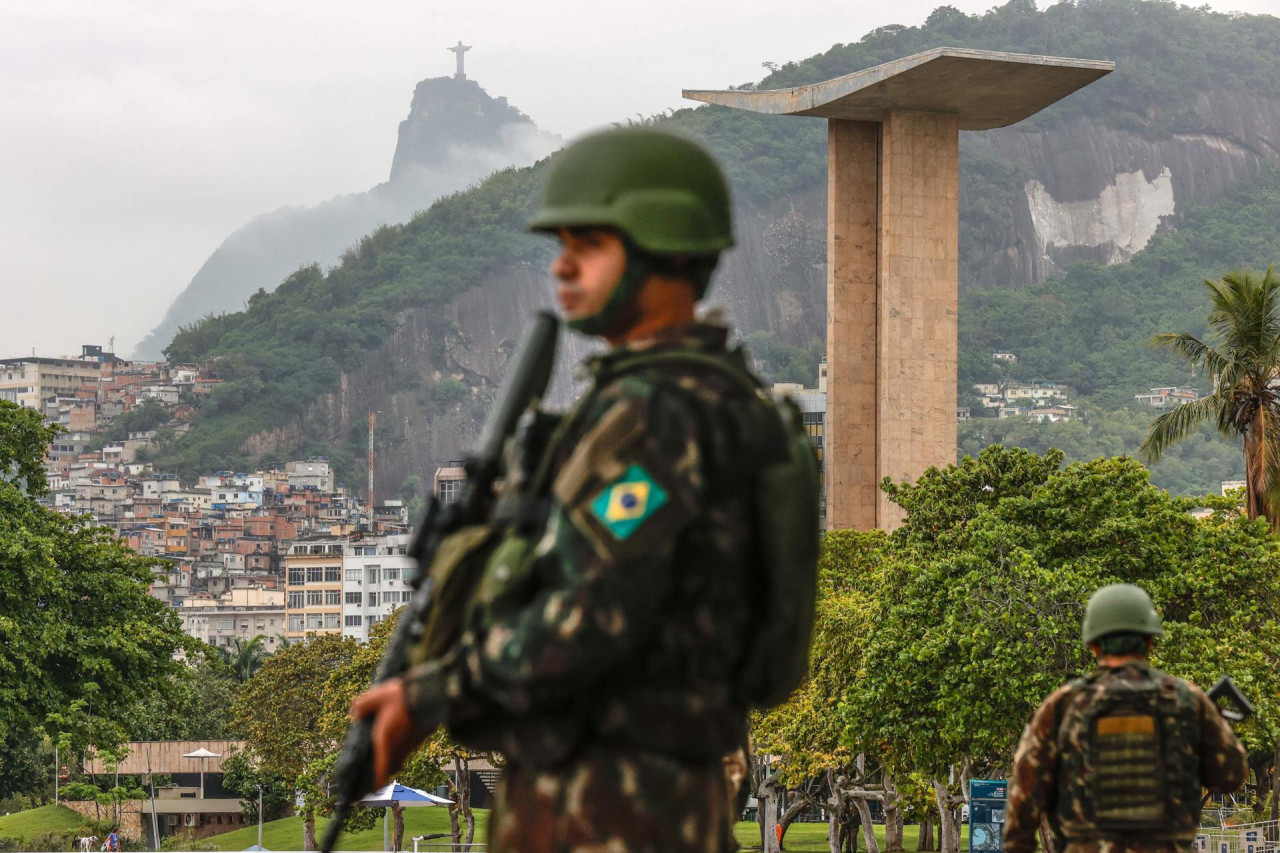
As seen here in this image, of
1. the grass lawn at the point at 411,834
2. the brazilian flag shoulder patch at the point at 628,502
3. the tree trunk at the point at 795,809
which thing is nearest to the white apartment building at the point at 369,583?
the grass lawn at the point at 411,834

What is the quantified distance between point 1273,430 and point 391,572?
350 ft

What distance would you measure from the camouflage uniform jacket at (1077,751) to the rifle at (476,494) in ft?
11.4

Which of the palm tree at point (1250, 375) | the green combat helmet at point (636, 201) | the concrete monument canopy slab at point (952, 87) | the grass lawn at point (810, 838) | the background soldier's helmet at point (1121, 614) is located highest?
the concrete monument canopy slab at point (952, 87)

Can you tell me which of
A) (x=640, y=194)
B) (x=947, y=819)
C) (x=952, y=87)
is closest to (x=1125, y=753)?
(x=640, y=194)

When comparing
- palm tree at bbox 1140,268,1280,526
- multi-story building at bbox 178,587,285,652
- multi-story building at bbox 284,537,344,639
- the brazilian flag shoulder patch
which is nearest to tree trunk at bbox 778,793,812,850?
palm tree at bbox 1140,268,1280,526

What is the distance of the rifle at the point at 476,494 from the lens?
3.72m

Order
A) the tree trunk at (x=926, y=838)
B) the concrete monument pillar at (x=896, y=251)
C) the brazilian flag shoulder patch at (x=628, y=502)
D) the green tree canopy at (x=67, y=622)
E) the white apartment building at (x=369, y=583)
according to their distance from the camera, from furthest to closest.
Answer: the white apartment building at (x=369, y=583)
the concrete monument pillar at (x=896, y=251)
the tree trunk at (x=926, y=838)
the green tree canopy at (x=67, y=622)
the brazilian flag shoulder patch at (x=628, y=502)

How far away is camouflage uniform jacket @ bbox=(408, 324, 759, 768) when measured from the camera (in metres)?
3.31

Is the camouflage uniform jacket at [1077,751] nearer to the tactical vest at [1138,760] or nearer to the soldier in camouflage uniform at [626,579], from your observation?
the tactical vest at [1138,760]

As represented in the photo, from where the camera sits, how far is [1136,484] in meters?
28.6

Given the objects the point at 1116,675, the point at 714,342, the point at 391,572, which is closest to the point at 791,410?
the point at 714,342

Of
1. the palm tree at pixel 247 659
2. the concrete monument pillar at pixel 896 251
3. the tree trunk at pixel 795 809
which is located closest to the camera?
the tree trunk at pixel 795 809

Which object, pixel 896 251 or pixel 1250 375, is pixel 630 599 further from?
pixel 896 251

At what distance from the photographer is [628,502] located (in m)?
3.30
